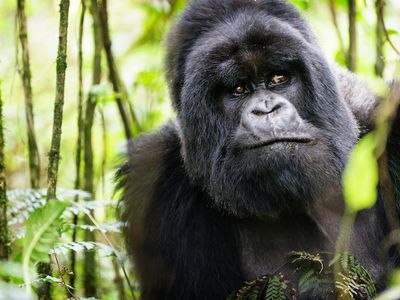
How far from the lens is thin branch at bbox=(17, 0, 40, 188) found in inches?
149

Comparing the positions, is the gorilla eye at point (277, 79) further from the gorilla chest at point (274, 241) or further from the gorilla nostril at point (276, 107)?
the gorilla chest at point (274, 241)

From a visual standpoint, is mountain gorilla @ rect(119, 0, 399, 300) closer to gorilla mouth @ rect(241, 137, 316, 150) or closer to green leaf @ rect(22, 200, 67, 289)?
gorilla mouth @ rect(241, 137, 316, 150)

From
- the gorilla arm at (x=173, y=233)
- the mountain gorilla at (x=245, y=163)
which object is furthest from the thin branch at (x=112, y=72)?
the mountain gorilla at (x=245, y=163)

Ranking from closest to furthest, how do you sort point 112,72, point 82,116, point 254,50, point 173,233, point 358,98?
point 254,50
point 173,233
point 358,98
point 82,116
point 112,72

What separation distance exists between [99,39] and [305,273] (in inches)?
88.3

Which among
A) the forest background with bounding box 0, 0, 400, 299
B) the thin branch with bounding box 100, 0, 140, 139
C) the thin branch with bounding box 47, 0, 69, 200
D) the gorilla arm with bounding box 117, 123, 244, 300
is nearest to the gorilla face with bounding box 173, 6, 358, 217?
the gorilla arm with bounding box 117, 123, 244, 300

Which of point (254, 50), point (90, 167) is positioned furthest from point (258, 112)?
point (90, 167)

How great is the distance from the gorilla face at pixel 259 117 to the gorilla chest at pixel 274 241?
0.23 meters

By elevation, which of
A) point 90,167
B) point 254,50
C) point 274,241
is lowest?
point 274,241

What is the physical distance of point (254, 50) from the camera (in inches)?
129

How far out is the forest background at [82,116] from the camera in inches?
108

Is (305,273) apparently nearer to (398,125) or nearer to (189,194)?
(189,194)

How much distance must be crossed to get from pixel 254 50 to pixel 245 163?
0.61 m

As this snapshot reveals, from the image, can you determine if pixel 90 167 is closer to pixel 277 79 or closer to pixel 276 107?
pixel 277 79
